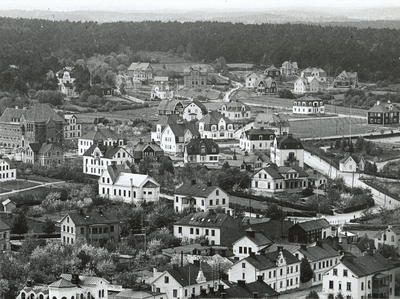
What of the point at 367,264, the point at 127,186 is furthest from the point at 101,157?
the point at 367,264

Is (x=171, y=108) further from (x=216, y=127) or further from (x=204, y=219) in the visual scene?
(x=204, y=219)

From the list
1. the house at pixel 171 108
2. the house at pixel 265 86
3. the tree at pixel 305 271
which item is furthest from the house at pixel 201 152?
the house at pixel 265 86

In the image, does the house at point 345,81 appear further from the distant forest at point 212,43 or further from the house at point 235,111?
the house at point 235,111

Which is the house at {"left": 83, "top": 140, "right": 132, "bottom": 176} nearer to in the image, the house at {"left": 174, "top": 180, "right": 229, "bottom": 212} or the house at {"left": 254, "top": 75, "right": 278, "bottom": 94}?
the house at {"left": 174, "top": 180, "right": 229, "bottom": 212}

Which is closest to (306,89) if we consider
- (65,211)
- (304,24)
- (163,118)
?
(163,118)

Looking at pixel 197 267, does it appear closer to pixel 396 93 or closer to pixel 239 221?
pixel 239 221
